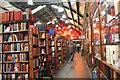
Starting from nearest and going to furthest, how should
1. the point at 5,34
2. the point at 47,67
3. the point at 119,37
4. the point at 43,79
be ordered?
the point at 119,37
the point at 5,34
the point at 43,79
the point at 47,67

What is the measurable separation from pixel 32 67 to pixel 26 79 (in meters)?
0.38

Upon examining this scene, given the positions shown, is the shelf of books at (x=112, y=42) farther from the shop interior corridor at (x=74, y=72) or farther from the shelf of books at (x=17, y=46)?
the shop interior corridor at (x=74, y=72)

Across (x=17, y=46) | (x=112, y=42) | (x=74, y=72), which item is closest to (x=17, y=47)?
(x=17, y=46)

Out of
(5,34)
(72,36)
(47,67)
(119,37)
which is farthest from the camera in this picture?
(72,36)

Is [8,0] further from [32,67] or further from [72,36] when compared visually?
[72,36]

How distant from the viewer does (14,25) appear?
5562 millimetres

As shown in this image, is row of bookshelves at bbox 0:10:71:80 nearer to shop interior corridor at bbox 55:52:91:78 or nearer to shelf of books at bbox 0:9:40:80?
shelf of books at bbox 0:9:40:80

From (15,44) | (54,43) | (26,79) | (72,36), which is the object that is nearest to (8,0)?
(54,43)

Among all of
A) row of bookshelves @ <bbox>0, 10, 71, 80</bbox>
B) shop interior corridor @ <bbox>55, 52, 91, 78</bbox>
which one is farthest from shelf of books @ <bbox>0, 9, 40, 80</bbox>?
shop interior corridor @ <bbox>55, 52, 91, 78</bbox>

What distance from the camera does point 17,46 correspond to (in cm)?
551

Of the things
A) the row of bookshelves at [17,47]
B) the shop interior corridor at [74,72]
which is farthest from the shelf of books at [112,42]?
the shop interior corridor at [74,72]

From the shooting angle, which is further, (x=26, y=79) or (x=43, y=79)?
(x=43, y=79)

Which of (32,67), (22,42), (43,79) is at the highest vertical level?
(22,42)

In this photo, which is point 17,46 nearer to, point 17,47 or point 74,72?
point 17,47
